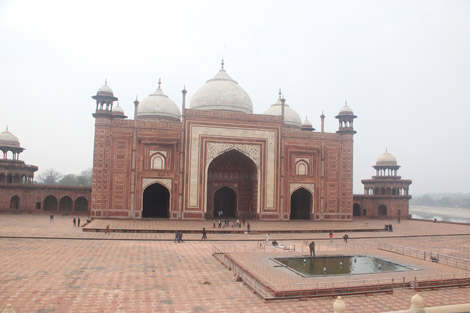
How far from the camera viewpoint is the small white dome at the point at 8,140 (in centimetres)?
2642

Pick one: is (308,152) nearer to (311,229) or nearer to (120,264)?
(311,229)

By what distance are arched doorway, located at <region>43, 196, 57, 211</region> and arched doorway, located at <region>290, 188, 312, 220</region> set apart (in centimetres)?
1495

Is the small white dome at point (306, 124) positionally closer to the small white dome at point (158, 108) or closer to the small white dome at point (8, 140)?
the small white dome at point (158, 108)

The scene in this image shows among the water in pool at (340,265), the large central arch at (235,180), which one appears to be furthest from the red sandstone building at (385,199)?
the water in pool at (340,265)

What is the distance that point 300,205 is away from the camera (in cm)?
2530

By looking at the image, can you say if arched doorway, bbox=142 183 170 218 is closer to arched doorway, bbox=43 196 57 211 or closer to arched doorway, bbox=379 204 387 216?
arched doorway, bbox=43 196 57 211

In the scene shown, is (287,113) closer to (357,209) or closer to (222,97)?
(222,97)

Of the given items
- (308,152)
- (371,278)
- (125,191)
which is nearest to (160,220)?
(125,191)

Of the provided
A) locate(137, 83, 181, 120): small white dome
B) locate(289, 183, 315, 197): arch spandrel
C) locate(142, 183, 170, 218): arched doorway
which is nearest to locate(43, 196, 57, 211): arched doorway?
locate(142, 183, 170, 218): arched doorway

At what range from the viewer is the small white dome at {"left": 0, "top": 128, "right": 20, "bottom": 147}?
26422 mm

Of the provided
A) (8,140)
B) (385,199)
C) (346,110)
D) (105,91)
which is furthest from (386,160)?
(8,140)

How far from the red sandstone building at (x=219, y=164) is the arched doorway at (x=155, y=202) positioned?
0.20 feet

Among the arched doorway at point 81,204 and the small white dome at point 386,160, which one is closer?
the arched doorway at point 81,204

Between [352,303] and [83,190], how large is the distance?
21.0 m
